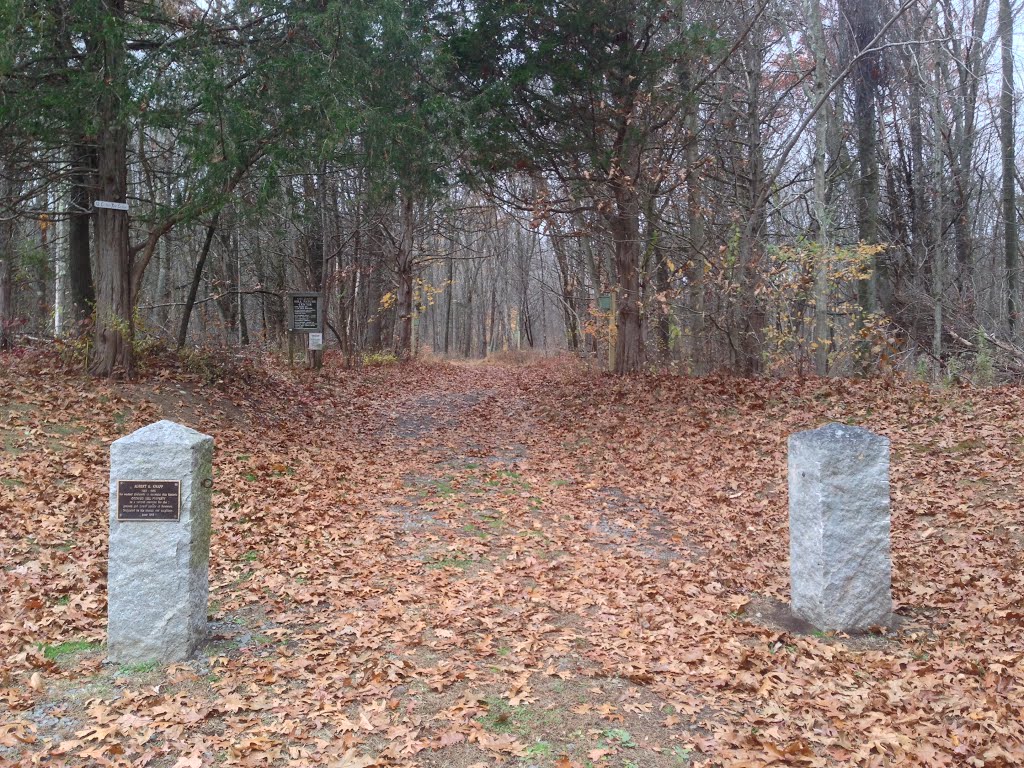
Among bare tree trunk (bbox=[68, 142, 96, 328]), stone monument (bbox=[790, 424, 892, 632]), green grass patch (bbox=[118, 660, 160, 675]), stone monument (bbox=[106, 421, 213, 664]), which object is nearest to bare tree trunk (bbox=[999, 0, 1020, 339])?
stone monument (bbox=[790, 424, 892, 632])

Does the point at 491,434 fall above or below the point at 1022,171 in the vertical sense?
below

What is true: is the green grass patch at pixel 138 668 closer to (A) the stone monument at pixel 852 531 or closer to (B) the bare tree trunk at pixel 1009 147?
(A) the stone monument at pixel 852 531

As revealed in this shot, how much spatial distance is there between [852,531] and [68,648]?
18.4 ft

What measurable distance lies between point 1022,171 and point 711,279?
12615 millimetres

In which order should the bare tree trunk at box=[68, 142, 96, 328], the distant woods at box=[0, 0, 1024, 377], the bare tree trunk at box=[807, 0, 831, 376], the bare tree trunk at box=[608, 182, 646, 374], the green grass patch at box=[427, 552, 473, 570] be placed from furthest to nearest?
1. the bare tree trunk at box=[608, 182, 646, 374]
2. the bare tree trunk at box=[68, 142, 96, 328]
3. the bare tree trunk at box=[807, 0, 831, 376]
4. the distant woods at box=[0, 0, 1024, 377]
5. the green grass patch at box=[427, 552, 473, 570]

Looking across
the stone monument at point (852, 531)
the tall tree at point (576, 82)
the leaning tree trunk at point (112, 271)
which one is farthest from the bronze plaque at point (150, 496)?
the tall tree at point (576, 82)

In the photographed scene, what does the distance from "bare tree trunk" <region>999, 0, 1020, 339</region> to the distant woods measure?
0.08 m

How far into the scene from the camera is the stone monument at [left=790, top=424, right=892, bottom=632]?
542 cm

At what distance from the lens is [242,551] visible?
23.5ft

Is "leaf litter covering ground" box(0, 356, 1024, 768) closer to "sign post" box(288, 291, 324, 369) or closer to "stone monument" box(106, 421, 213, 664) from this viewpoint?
"stone monument" box(106, 421, 213, 664)

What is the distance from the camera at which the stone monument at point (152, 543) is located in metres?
4.87

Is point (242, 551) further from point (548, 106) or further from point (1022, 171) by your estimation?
point (1022, 171)

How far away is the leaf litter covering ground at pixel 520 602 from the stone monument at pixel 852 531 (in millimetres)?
230

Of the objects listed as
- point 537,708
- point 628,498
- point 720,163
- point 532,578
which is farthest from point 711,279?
point 537,708
